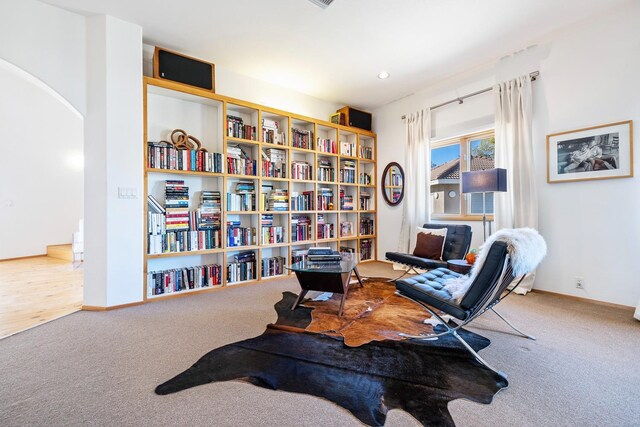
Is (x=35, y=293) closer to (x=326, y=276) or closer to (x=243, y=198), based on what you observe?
(x=243, y=198)

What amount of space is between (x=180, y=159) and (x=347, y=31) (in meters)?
2.38

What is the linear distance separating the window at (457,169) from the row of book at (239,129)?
2.86m

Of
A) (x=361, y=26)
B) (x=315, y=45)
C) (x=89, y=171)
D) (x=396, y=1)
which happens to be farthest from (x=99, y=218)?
(x=396, y=1)

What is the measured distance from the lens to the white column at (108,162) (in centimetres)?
279

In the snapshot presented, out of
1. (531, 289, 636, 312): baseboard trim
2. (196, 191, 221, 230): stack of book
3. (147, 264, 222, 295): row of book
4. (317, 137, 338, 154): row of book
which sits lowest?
(531, 289, 636, 312): baseboard trim

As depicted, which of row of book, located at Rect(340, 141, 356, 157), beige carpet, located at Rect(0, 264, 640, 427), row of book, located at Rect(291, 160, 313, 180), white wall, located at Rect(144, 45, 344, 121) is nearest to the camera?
beige carpet, located at Rect(0, 264, 640, 427)

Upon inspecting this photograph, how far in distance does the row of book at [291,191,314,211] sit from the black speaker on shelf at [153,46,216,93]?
1.81 m

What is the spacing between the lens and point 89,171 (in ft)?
9.23

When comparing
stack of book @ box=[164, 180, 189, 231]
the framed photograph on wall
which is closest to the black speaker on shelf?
stack of book @ box=[164, 180, 189, 231]

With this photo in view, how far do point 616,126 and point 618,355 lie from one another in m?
2.22

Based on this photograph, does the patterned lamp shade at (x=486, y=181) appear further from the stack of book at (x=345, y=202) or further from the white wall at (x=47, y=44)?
the white wall at (x=47, y=44)

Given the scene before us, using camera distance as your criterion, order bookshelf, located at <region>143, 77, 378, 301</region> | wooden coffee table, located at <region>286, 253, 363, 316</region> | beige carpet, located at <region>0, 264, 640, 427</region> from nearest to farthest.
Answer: beige carpet, located at <region>0, 264, 640, 427</region> → wooden coffee table, located at <region>286, 253, 363, 316</region> → bookshelf, located at <region>143, 77, 378, 301</region>

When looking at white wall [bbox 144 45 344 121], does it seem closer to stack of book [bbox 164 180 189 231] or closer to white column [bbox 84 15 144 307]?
white column [bbox 84 15 144 307]

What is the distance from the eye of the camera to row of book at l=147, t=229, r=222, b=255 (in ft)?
10.2
